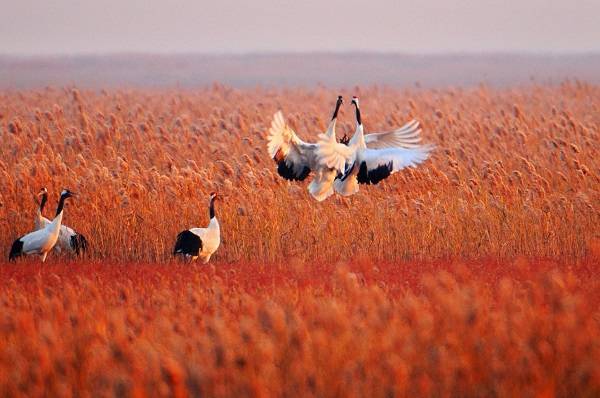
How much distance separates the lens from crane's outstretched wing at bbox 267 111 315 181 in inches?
489

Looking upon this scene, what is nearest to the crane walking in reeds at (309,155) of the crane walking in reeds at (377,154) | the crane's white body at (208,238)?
the crane walking in reeds at (377,154)

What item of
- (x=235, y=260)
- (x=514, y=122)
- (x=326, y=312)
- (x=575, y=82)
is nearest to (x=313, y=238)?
(x=235, y=260)

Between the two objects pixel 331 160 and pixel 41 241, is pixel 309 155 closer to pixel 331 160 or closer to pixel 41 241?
pixel 331 160

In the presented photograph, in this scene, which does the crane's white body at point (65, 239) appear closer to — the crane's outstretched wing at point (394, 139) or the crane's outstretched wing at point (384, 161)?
the crane's outstretched wing at point (384, 161)

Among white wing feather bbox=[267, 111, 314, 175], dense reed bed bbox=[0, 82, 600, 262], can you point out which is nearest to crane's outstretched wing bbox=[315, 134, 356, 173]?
white wing feather bbox=[267, 111, 314, 175]

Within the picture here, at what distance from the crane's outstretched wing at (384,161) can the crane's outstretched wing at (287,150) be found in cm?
58

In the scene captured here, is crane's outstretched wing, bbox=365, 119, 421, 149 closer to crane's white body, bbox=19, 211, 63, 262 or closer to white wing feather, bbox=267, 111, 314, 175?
white wing feather, bbox=267, 111, 314, 175

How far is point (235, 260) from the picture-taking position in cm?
1231

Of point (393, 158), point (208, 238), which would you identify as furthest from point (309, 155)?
point (208, 238)

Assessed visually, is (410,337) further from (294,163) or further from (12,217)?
(12,217)

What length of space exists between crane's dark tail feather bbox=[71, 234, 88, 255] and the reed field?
19cm

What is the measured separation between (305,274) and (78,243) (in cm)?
284

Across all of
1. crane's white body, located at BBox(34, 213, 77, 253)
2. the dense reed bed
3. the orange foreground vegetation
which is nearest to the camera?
the orange foreground vegetation

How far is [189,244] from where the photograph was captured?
A: 37.3ft
